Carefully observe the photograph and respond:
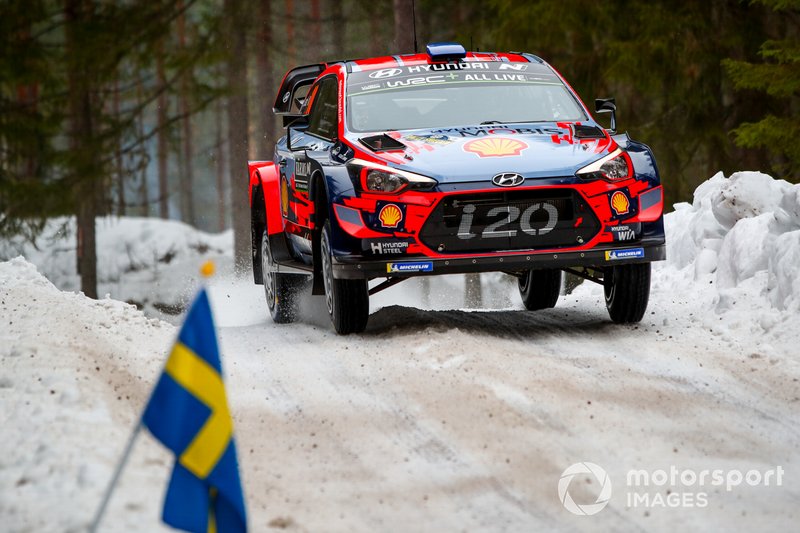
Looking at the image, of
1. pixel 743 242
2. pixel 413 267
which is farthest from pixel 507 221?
pixel 743 242

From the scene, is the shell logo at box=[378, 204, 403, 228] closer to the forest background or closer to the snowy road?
the snowy road

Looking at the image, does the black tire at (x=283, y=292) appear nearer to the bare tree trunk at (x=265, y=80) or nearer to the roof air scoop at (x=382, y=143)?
the roof air scoop at (x=382, y=143)

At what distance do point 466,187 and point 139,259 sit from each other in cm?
2518

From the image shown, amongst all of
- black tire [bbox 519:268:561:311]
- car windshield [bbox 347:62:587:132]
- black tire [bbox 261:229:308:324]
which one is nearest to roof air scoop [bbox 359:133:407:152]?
car windshield [bbox 347:62:587:132]

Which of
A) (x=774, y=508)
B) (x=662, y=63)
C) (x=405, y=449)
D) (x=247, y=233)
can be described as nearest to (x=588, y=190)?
(x=405, y=449)

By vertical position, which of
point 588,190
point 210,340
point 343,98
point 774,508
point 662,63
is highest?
point 662,63

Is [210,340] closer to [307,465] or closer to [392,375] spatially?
[307,465]

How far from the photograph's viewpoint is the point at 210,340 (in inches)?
155

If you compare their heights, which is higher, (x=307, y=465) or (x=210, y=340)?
(x=210, y=340)

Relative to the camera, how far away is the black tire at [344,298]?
344 inches

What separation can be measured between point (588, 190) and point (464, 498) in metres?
3.86

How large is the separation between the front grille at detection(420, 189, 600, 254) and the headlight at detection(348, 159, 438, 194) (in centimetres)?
20

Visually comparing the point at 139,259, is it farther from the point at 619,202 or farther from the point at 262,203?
the point at 619,202

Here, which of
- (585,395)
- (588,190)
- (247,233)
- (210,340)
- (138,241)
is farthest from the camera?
(138,241)
